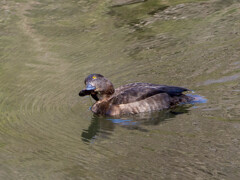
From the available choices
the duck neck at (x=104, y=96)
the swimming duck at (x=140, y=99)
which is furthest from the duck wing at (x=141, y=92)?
the duck neck at (x=104, y=96)

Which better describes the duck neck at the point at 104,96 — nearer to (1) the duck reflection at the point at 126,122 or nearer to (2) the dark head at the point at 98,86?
(2) the dark head at the point at 98,86

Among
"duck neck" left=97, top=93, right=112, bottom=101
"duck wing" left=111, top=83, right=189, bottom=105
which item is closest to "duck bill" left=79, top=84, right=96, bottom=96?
"duck neck" left=97, top=93, right=112, bottom=101

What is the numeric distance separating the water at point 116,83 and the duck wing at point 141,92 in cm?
40

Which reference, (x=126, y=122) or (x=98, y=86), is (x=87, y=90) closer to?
(x=98, y=86)

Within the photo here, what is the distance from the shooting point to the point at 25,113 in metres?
9.51

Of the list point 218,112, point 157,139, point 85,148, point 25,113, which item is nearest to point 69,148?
point 85,148

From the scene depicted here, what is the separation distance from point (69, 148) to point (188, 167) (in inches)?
80.6

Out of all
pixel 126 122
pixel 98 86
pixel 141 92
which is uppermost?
pixel 98 86

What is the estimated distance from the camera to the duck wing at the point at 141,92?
30.6 feet

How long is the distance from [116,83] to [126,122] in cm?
196

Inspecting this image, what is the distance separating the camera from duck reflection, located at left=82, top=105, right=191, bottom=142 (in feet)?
27.7

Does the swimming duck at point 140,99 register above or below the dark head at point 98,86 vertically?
below

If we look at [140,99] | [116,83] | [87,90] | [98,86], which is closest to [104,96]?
[98,86]

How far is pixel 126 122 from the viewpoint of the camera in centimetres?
888
